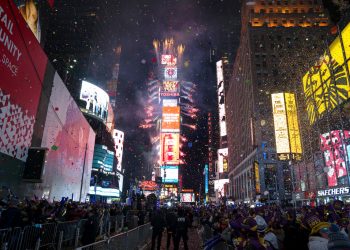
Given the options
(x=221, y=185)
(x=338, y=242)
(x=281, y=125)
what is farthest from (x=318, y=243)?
(x=221, y=185)

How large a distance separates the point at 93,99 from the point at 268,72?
156 feet

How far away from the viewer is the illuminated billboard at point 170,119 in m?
102

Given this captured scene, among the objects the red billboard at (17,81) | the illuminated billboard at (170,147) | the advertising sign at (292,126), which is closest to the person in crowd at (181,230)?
the red billboard at (17,81)

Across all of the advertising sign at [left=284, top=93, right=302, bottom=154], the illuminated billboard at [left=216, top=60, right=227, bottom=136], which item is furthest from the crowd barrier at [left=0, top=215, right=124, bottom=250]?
the illuminated billboard at [left=216, top=60, right=227, bottom=136]

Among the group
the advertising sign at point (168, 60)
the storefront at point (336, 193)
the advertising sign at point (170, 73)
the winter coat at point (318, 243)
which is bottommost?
the winter coat at point (318, 243)

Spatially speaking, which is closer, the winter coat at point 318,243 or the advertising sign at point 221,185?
the winter coat at point 318,243

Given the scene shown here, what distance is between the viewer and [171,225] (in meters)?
13.1

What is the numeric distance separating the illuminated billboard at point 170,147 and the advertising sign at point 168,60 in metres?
39.7

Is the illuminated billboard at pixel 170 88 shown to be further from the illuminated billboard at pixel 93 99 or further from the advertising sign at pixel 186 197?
the advertising sign at pixel 186 197

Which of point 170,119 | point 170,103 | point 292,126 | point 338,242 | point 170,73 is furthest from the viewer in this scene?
point 170,73

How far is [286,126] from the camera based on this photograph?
44.2 metres

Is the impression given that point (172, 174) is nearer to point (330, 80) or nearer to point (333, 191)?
point (330, 80)

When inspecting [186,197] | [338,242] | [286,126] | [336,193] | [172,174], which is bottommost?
[338,242]

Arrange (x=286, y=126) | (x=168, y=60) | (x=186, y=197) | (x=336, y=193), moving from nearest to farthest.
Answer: (x=336, y=193), (x=286, y=126), (x=186, y=197), (x=168, y=60)
